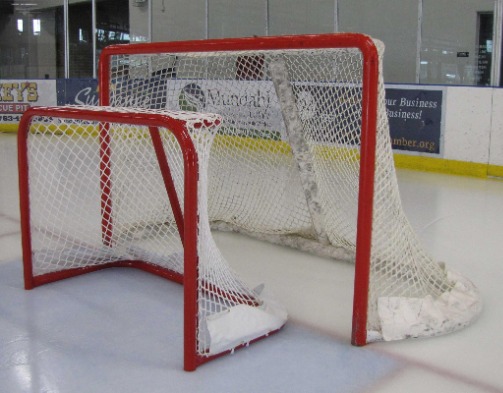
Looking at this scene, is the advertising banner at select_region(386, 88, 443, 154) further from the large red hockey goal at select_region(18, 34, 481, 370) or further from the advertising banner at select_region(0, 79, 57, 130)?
the advertising banner at select_region(0, 79, 57, 130)

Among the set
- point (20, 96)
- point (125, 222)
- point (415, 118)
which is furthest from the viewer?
point (20, 96)

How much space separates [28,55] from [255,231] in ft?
33.3

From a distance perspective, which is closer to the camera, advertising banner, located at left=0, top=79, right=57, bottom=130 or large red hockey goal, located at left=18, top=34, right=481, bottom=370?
large red hockey goal, located at left=18, top=34, right=481, bottom=370

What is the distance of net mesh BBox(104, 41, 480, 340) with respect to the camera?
242cm

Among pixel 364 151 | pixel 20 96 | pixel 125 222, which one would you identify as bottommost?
pixel 125 222

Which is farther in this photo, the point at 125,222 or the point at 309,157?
the point at 125,222

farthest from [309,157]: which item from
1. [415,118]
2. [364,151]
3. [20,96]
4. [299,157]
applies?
[20,96]

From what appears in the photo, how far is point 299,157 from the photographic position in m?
3.07

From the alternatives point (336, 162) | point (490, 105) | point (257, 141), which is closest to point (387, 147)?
point (336, 162)

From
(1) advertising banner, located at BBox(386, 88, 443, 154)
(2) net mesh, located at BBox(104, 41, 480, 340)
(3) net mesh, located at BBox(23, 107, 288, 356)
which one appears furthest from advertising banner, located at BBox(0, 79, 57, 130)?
(3) net mesh, located at BBox(23, 107, 288, 356)

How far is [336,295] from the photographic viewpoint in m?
2.75

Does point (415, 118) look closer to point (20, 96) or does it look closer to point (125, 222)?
point (125, 222)

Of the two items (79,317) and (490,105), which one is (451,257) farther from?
(490,105)

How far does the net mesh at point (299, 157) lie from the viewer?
7.95 ft
